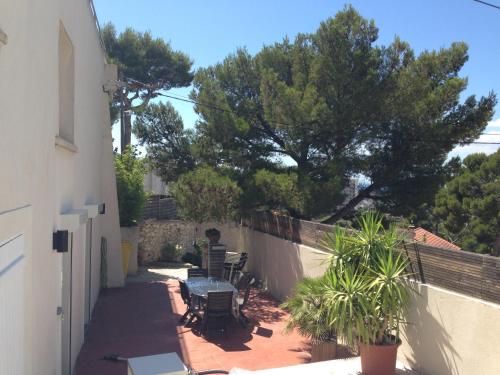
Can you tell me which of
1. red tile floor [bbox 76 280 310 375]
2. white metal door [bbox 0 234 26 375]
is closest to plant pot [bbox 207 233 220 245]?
red tile floor [bbox 76 280 310 375]

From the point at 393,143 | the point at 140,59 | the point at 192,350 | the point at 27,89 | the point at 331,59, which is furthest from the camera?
the point at 140,59

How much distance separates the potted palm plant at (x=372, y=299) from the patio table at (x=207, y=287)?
2940 mm

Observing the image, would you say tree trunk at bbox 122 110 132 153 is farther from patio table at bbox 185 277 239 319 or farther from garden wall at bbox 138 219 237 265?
patio table at bbox 185 277 239 319

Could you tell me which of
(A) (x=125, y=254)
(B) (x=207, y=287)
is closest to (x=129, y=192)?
(A) (x=125, y=254)

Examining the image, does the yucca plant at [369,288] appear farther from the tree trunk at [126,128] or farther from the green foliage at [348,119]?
the tree trunk at [126,128]

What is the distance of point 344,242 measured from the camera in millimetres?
6414

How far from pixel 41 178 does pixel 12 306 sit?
1418 mm

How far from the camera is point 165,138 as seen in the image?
49.0ft

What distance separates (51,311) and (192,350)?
3.40 metres

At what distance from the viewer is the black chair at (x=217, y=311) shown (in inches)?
323

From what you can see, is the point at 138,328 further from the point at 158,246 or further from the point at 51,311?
the point at 158,246

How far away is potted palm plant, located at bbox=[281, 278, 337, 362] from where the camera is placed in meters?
6.41

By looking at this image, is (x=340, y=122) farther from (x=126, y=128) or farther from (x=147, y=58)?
(x=147, y=58)

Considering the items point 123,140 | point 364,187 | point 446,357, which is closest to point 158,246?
point 123,140
